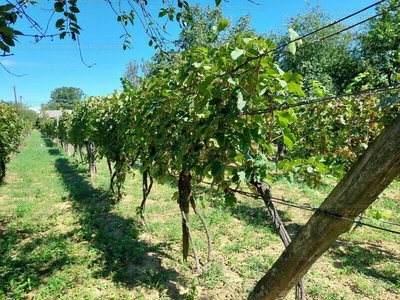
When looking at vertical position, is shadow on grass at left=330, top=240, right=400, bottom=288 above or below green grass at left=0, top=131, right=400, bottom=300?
below

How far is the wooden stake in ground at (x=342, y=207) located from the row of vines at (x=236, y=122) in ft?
1.04

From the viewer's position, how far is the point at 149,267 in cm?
374

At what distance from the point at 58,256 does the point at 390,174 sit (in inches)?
175

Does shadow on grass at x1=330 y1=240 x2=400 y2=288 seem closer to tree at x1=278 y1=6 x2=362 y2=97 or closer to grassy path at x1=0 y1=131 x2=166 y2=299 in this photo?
grassy path at x1=0 y1=131 x2=166 y2=299

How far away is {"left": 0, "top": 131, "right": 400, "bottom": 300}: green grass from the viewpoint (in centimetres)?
330

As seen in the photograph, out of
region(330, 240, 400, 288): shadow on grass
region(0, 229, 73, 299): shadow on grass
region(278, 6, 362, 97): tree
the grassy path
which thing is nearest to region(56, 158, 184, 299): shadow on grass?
the grassy path

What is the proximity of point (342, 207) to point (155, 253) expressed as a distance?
11.4 ft

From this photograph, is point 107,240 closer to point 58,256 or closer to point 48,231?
point 58,256

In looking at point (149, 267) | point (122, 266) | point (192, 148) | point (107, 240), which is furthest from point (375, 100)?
point (107, 240)

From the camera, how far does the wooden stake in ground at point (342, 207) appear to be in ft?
3.46

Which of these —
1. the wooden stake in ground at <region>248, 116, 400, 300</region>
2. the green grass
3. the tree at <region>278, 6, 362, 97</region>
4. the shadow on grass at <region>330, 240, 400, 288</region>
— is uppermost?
the tree at <region>278, 6, 362, 97</region>

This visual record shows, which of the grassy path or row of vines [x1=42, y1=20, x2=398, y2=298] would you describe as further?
the grassy path

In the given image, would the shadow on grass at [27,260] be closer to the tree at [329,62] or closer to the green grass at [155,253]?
the green grass at [155,253]

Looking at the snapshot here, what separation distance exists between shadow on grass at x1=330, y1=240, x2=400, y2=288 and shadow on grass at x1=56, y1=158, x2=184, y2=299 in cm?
269
